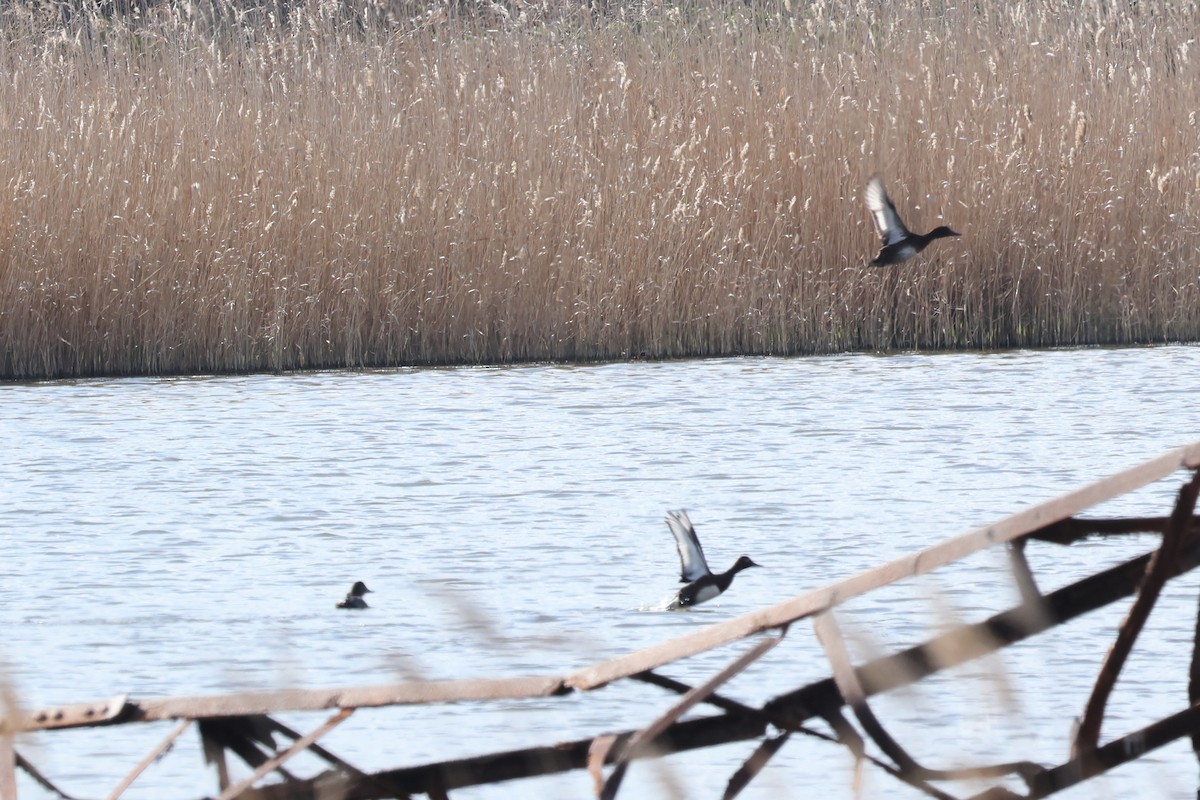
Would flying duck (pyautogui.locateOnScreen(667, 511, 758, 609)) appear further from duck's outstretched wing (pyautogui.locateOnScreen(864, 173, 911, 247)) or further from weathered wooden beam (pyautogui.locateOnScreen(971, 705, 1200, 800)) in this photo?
duck's outstretched wing (pyautogui.locateOnScreen(864, 173, 911, 247))

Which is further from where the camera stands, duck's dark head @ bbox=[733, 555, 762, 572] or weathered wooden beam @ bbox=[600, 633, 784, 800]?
duck's dark head @ bbox=[733, 555, 762, 572]

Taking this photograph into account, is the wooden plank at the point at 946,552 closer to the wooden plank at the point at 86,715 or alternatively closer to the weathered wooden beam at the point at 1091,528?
the weathered wooden beam at the point at 1091,528

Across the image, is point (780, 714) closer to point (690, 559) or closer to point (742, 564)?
point (690, 559)

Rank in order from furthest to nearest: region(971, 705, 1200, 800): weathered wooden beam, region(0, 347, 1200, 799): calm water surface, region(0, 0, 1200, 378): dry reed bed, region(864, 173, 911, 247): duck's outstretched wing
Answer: region(0, 0, 1200, 378): dry reed bed → region(864, 173, 911, 247): duck's outstretched wing → region(0, 347, 1200, 799): calm water surface → region(971, 705, 1200, 800): weathered wooden beam

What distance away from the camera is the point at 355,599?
5340 millimetres

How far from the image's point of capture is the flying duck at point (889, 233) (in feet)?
25.2

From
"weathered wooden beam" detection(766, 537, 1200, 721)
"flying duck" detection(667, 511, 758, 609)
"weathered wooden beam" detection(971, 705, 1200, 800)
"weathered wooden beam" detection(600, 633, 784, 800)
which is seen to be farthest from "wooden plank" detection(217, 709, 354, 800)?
"flying duck" detection(667, 511, 758, 609)

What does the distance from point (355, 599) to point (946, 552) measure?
12.2 ft

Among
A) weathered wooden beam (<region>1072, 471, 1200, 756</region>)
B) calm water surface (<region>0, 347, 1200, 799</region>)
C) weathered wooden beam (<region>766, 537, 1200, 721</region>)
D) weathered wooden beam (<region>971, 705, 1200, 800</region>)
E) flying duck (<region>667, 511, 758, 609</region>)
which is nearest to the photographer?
weathered wooden beam (<region>766, 537, 1200, 721</region>)

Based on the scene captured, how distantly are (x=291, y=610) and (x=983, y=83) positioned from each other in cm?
644

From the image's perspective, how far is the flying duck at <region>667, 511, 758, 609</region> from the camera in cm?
483

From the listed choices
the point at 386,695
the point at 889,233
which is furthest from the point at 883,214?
the point at 386,695

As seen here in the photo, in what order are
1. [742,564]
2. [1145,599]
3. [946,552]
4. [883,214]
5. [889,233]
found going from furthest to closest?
[889,233] < [883,214] < [742,564] < [1145,599] < [946,552]

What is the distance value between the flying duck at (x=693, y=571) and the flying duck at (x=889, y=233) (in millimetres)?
2858
